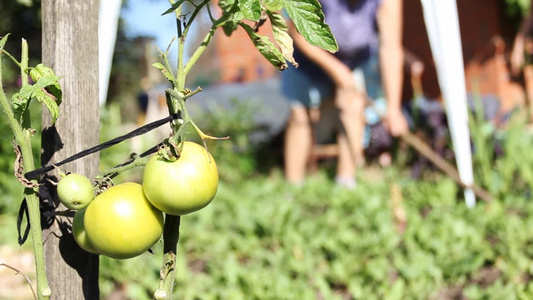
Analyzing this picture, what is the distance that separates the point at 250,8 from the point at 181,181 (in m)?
0.26

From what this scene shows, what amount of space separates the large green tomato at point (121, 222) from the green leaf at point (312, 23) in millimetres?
334

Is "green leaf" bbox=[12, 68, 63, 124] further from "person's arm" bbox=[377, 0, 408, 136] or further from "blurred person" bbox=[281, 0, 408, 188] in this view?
"person's arm" bbox=[377, 0, 408, 136]

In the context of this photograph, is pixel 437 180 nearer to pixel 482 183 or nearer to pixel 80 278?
pixel 482 183

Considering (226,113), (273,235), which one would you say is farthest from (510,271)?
(226,113)

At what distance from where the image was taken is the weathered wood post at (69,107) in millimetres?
997

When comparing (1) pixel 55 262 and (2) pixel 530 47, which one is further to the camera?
(2) pixel 530 47

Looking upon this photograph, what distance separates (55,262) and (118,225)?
0.30 m

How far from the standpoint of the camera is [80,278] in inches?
40.6

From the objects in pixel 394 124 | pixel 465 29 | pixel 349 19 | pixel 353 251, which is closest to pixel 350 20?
pixel 349 19

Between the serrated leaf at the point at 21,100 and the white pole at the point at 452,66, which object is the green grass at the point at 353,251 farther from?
the serrated leaf at the point at 21,100

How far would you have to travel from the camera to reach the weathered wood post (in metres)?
1.00

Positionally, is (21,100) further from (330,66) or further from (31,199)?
(330,66)

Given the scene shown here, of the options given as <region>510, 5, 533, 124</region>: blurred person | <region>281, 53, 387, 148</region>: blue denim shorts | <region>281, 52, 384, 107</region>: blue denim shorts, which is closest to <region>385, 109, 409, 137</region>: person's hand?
<region>281, 53, 387, 148</region>: blue denim shorts

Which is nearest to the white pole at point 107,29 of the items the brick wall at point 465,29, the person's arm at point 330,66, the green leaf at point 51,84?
the person's arm at point 330,66
